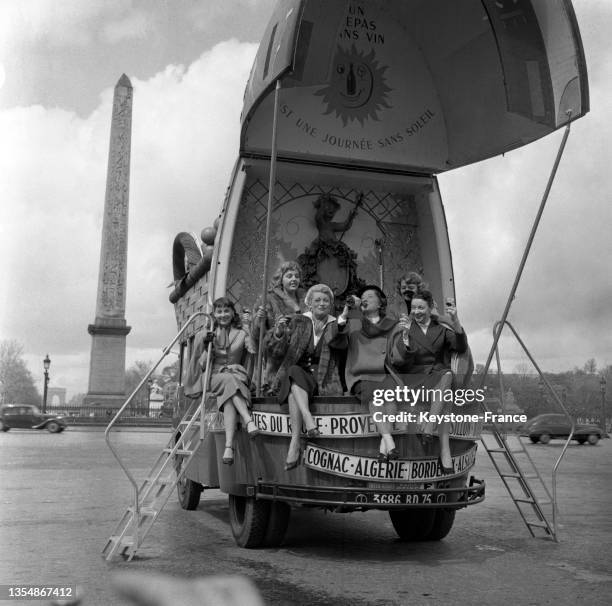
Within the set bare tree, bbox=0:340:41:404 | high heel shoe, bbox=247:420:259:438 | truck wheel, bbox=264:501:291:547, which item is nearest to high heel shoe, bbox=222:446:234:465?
high heel shoe, bbox=247:420:259:438

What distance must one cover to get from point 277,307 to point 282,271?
1.48 ft

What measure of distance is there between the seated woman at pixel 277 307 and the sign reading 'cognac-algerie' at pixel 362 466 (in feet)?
3.14

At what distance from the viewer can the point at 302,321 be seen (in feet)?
22.5

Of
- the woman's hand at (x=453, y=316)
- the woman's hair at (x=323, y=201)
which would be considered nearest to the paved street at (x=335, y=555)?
the woman's hand at (x=453, y=316)

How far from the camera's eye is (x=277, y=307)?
324 inches

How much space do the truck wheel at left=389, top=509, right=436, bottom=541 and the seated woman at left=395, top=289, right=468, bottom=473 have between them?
1229mm

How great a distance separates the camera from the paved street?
5.35 m

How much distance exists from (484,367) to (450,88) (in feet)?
12.0

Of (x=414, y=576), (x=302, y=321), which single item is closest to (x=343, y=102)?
(x=302, y=321)

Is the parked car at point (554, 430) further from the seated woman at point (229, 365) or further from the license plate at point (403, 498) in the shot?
the license plate at point (403, 498)

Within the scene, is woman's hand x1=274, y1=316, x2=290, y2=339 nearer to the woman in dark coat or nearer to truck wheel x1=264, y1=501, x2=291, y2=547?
the woman in dark coat

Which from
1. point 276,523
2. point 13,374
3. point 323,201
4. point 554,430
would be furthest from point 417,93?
point 13,374

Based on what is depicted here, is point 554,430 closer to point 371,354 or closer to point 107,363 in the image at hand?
point 107,363

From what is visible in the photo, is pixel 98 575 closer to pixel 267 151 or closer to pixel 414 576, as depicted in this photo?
pixel 414 576
